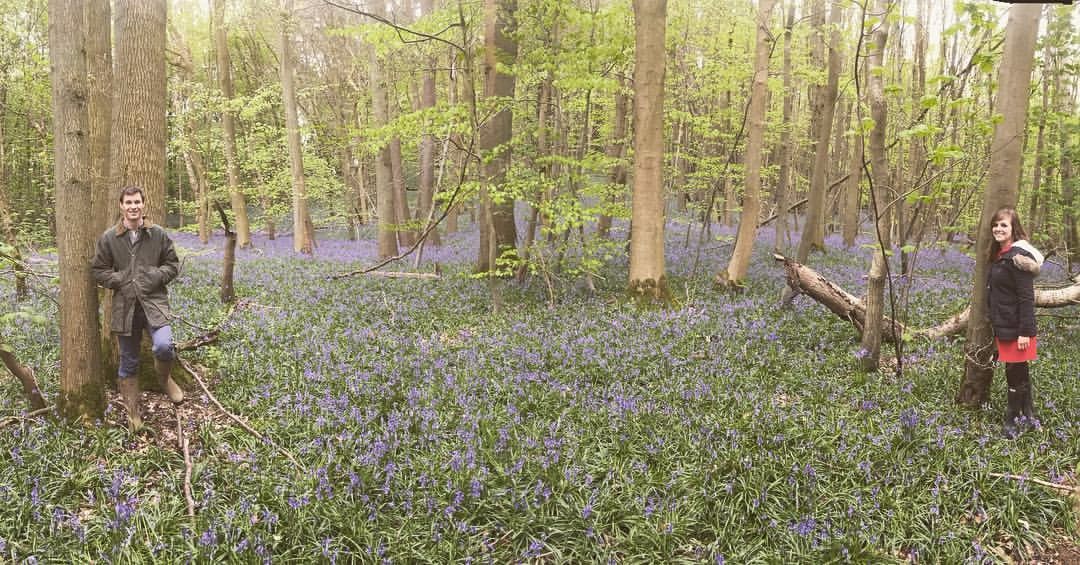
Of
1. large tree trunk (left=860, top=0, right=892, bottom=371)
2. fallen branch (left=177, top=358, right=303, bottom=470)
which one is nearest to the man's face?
fallen branch (left=177, top=358, right=303, bottom=470)

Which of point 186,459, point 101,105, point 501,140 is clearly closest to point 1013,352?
point 186,459

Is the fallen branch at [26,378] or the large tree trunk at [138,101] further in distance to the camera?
the large tree trunk at [138,101]

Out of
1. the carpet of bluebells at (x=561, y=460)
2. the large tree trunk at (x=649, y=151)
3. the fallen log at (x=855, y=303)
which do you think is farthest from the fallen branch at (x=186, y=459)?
the fallen log at (x=855, y=303)

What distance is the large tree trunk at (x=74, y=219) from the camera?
5043mm

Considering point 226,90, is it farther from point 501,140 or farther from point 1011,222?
point 1011,222

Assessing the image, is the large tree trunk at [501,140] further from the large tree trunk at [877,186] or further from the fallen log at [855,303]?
the large tree trunk at [877,186]

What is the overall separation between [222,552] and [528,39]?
37.7 ft

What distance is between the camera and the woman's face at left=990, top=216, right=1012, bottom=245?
5535 millimetres

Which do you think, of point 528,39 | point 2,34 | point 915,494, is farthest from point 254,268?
point 915,494

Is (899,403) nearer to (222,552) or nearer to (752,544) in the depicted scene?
(752,544)

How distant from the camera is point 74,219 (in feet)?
17.3

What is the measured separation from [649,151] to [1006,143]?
6.11 meters

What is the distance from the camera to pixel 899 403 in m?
6.48

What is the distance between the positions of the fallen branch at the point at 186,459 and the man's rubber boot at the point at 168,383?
14cm
